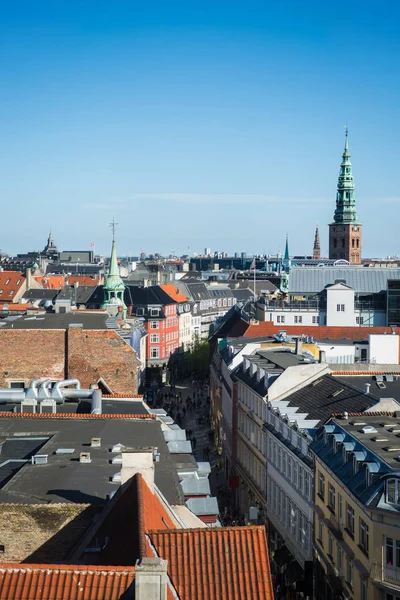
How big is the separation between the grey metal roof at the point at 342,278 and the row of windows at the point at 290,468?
49.5m

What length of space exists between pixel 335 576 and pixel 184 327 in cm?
10260

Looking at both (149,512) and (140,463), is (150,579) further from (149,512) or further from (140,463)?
(140,463)

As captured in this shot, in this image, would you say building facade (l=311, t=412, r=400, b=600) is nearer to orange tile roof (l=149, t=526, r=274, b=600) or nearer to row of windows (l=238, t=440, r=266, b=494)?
orange tile roof (l=149, t=526, r=274, b=600)

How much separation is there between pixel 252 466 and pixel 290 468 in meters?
10.9

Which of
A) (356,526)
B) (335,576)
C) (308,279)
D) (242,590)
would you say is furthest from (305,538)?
(308,279)

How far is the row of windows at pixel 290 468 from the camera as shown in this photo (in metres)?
40.0

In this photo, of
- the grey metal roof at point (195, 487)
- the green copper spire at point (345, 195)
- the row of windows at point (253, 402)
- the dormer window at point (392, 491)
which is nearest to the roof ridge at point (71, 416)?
the grey metal roof at point (195, 487)

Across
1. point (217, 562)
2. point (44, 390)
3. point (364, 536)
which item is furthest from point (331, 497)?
point (217, 562)

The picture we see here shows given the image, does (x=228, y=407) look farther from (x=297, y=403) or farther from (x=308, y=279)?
(x=308, y=279)

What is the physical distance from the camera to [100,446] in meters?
31.2

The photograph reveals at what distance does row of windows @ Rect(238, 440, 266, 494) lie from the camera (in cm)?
5032

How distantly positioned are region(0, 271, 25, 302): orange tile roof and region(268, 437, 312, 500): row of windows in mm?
95660

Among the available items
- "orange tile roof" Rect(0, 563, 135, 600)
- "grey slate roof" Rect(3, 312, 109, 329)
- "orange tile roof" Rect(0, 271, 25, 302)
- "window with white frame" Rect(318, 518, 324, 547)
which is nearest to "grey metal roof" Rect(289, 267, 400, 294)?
"grey slate roof" Rect(3, 312, 109, 329)

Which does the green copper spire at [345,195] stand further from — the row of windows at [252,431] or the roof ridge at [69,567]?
the roof ridge at [69,567]
